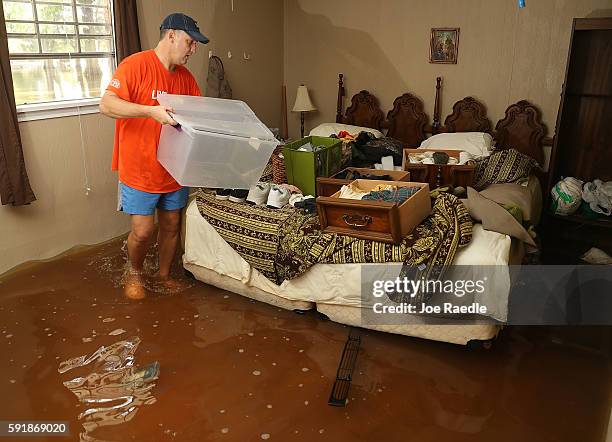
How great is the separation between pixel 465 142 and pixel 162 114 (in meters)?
2.25

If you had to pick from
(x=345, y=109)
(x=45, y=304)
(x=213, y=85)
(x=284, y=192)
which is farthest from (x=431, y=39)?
(x=45, y=304)

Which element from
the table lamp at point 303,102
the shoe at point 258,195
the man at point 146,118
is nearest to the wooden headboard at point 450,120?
the table lamp at point 303,102

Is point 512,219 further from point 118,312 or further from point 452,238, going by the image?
point 118,312

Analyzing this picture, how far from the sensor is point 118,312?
2.65 metres

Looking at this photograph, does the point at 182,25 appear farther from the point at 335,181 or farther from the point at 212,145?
the point at 335,181

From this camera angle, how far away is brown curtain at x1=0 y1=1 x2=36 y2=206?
2736 mm

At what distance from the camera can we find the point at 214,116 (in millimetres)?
2479

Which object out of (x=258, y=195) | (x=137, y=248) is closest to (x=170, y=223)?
(x=137, y=248)

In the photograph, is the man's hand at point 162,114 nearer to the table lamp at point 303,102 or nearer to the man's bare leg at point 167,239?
the man's bare leg at point 167,239

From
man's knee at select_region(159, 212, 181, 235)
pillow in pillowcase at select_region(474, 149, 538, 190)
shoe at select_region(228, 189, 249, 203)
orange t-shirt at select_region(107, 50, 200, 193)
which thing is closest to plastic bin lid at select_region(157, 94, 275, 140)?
orange t-shirt at select_region(107, 50, 200, 193)

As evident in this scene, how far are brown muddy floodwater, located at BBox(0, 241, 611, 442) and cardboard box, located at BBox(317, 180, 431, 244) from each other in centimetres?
51

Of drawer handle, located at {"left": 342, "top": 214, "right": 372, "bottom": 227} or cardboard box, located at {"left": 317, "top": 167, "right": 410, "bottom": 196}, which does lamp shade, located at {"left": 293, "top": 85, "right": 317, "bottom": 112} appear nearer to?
cardboard box, located at {"left": 317, "top": 167, "right": 410, "bottom": 196}

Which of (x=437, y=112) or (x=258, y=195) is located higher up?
(x=437, y=112)

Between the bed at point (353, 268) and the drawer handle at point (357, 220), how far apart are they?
19 cm
